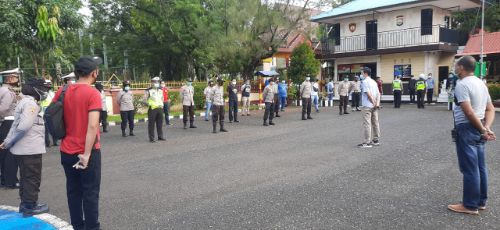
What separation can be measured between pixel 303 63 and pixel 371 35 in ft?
24.5

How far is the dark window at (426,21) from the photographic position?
23672mm

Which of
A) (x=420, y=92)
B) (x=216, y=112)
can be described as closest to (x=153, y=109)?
(x=216, y=112)

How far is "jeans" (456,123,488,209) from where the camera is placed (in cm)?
443

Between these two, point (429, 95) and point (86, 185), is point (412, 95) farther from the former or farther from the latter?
point (86, 185)

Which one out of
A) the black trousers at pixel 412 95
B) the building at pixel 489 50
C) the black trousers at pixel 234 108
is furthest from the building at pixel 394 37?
the black trousers at pixel 234 108

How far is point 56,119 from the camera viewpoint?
364 centimetres

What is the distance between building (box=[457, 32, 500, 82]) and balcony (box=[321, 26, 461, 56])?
230 centimetres

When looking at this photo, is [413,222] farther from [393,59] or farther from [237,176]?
[393,59]

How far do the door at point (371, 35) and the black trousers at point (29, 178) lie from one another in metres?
24.7

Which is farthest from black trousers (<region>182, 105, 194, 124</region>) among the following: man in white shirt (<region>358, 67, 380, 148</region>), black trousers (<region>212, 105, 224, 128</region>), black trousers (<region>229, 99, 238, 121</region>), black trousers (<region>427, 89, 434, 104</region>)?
black trousers (<region>427, 89, 434, 104</region>)

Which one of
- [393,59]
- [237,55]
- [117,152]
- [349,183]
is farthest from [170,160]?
[393,59]

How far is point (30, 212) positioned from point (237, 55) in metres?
17.3

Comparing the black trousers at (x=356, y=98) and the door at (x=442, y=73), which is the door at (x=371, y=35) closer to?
the door at (x=442, y=73)

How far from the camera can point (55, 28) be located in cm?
1450
